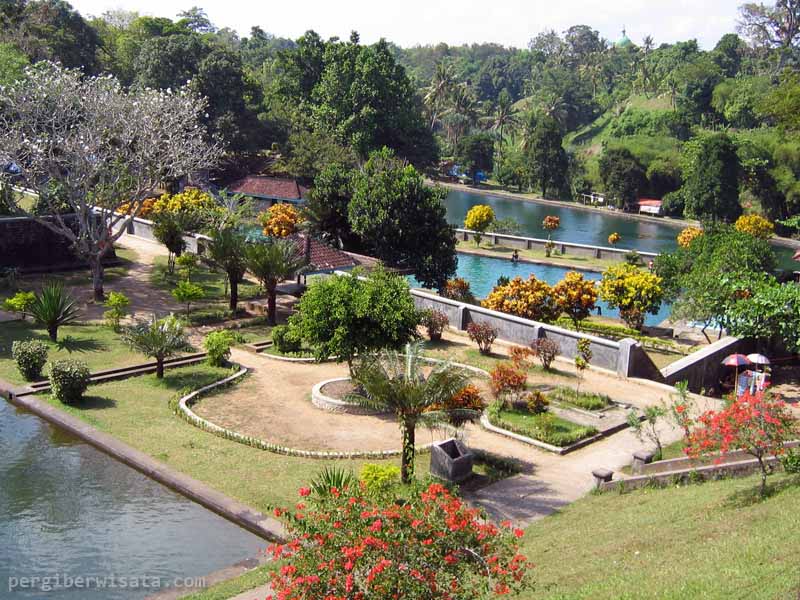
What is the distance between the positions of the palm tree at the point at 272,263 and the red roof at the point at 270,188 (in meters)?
27.3

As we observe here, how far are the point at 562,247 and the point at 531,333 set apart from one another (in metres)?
27.0

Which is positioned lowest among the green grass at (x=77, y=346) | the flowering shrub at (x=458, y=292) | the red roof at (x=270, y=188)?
the green grass at (x=77, y=346)

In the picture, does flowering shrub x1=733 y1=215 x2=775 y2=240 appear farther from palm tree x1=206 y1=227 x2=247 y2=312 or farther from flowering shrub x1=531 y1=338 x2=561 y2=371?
palm tree x1=206 y1=227 x2=247 y2=312

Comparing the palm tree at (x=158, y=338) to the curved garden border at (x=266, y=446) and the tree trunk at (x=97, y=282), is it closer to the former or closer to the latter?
the curved garden border at (x=266, y=446)

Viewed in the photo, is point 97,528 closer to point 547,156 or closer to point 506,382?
point 506,382

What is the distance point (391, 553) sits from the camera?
959 centimetres

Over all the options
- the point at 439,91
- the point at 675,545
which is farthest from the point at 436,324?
the point at 439,91

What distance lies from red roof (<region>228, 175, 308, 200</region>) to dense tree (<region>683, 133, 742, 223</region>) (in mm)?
33814

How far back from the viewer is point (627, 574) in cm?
1114

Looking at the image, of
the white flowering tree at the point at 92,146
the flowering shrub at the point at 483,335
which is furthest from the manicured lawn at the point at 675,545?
the white flowering tree at the point at 92,146

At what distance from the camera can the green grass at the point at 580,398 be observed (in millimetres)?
22375

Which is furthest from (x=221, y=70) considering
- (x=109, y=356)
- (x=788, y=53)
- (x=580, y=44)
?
(x=580, y=44)

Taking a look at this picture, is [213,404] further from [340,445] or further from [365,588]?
[365,588]

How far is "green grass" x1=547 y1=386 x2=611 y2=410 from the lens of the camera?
2238 cm
